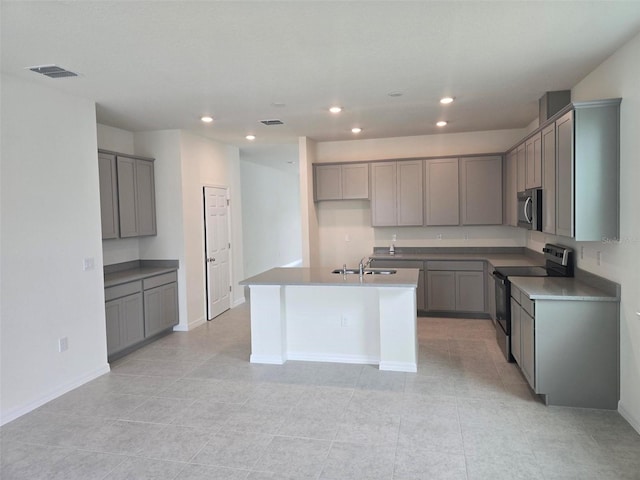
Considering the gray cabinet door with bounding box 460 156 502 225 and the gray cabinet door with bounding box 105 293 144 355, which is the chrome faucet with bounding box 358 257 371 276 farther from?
the gray cabinet door with bounding box 105 293 144 355

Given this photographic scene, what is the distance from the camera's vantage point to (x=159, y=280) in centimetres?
557

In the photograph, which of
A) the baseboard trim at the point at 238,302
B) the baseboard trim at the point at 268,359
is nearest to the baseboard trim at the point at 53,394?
the baseboard trim at the point at 268,359

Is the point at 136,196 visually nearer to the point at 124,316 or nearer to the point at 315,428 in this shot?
the point at 124,316

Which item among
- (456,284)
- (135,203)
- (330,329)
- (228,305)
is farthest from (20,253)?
(456,284)

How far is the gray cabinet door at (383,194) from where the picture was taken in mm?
6590

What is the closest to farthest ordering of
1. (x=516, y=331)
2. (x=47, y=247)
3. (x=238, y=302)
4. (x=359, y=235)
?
(x=47, y=247) < (x=516, y=331) < (x=359, y=235) < (x=238, y=302)

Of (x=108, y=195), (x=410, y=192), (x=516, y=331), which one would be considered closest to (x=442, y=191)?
(x=410, y=192)

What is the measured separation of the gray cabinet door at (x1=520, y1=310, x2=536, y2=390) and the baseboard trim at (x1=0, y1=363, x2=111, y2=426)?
386 cm

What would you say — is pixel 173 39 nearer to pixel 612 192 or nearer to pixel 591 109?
pixel 591 109

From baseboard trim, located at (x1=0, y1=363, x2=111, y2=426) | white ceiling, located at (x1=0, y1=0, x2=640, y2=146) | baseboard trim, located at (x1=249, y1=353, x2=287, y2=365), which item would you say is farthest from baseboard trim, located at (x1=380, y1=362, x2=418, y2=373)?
baseboard trim, located at (x1=0, y1=363, x2=111, y2=426)

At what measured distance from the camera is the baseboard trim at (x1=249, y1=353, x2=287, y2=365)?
4.58 metres

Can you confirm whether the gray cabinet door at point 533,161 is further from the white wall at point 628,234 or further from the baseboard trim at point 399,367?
the baseboard trim at point 399,367

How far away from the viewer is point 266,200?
10500 millimetres

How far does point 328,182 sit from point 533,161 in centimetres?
305
